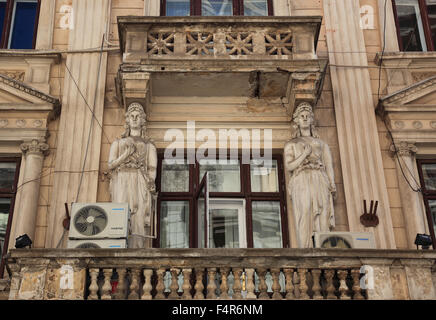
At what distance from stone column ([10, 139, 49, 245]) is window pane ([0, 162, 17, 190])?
326 mm

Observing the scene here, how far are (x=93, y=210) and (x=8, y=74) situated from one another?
3.88 meters

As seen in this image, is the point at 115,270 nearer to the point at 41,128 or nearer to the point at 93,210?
the point at 93,210

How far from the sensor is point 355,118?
12.3 m

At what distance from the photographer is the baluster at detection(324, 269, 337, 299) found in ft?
30.1

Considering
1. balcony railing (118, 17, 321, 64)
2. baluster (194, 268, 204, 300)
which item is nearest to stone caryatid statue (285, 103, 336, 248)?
balcony railing (118, 17, 321, 64)

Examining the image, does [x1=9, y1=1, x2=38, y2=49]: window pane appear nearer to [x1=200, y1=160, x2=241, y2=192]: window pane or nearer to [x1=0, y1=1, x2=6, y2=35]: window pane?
[x1=0, y1=1, x2=6, y2=35]: window pane

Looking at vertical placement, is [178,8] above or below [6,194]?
above

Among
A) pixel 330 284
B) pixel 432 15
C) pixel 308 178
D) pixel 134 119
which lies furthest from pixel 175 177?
pixel 432 15

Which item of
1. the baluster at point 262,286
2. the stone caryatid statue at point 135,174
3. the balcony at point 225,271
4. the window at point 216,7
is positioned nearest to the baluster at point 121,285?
the balcony at point 225,271

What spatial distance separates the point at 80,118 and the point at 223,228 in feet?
9.96

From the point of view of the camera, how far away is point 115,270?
9273mm

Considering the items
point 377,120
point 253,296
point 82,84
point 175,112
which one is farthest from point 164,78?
point 253,296

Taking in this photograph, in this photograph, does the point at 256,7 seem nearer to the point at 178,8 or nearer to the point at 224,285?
the point at 178,8

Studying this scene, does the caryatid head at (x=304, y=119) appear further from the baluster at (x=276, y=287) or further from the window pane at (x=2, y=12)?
the window pane at (x=2, y=12)
